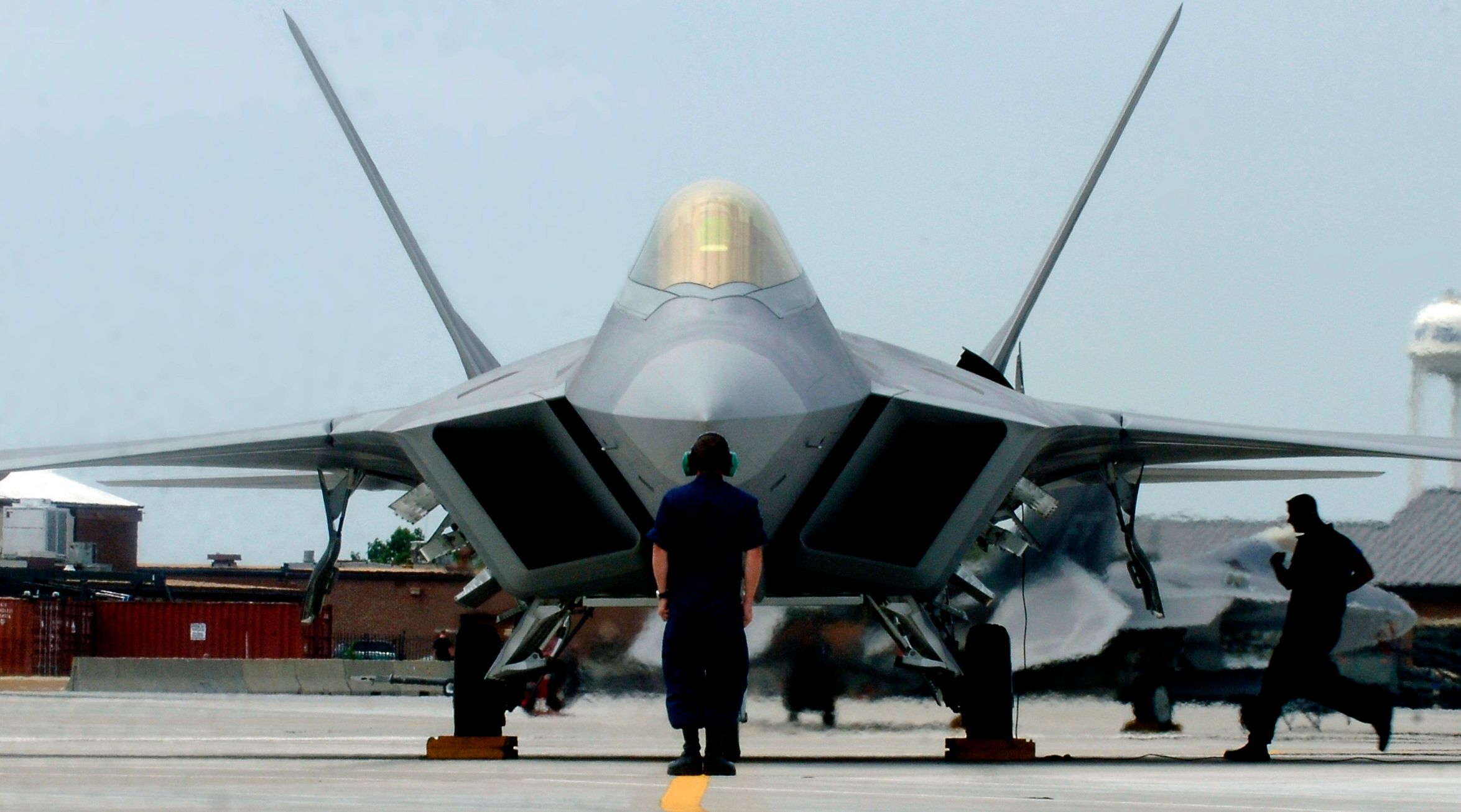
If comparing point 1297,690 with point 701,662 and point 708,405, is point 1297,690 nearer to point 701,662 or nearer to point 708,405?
point 708,405

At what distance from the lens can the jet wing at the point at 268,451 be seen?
33.9ft

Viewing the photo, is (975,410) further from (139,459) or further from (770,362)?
(139,459)

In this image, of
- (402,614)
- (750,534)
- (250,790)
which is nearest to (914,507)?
(750,534)

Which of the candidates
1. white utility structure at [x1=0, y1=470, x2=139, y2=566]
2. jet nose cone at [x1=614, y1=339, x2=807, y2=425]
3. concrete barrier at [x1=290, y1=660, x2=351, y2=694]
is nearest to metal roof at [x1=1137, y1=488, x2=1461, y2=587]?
jet nose cone at [x1=614, y1=339, x2=807, y2=425]

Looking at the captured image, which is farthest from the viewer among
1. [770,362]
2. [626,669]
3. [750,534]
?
[626,669]

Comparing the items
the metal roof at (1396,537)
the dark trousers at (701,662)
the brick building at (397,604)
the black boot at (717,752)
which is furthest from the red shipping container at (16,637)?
the dark trousers at (701,662)

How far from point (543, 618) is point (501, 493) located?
2.35 ft

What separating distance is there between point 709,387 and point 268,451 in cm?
326

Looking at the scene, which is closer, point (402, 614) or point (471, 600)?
point (471, 600)

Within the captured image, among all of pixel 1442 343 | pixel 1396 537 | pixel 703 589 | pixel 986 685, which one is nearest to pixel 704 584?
pixel 703 589

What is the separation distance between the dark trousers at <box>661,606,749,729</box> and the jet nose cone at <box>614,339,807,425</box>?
1137 mm

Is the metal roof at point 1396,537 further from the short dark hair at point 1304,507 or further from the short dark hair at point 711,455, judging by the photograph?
the short dark hair at point 711,455

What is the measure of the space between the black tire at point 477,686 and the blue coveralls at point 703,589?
3.29 metres

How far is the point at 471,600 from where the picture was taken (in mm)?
11117
